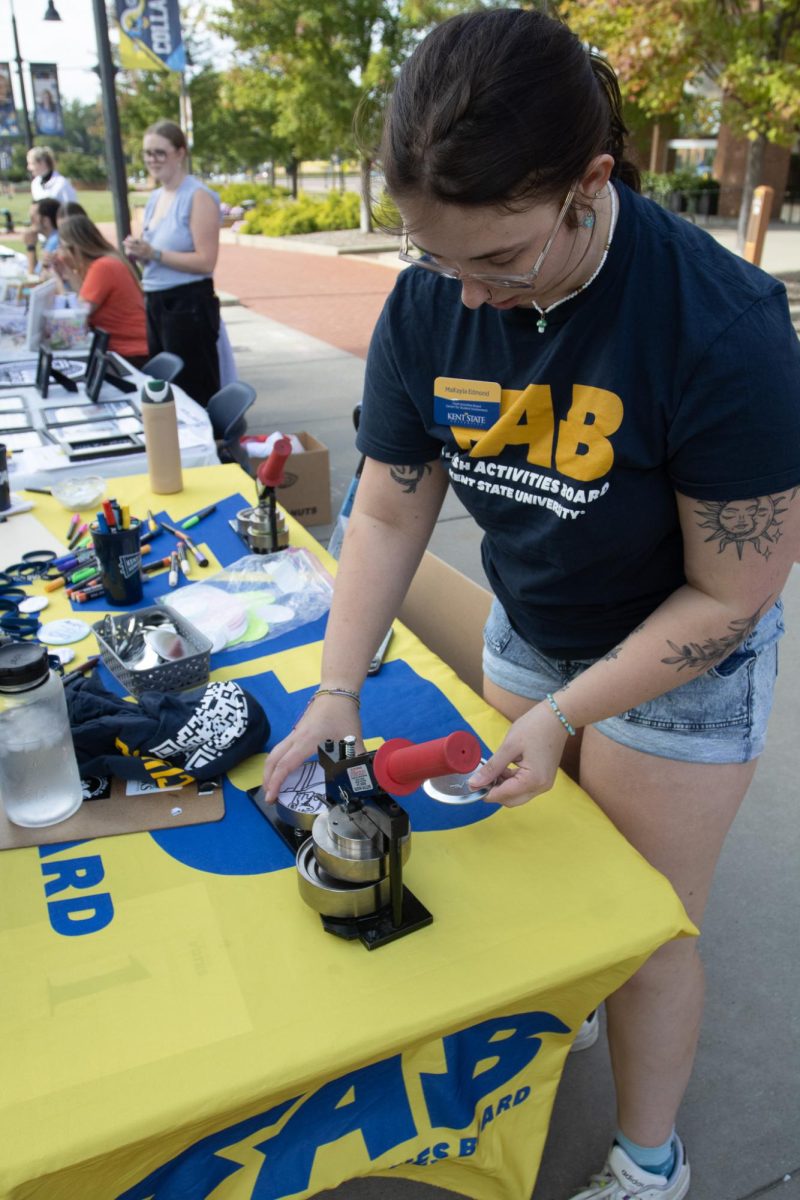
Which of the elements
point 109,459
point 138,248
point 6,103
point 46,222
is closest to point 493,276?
point 109,459

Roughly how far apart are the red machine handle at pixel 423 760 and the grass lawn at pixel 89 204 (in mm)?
22045

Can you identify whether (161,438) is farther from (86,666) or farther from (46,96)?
(46,96)

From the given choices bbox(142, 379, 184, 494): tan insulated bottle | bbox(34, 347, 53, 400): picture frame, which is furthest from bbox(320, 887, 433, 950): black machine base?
bbox(34, 347, 53, 400): picture frame

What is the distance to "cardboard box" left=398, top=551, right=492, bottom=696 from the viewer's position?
1979 millimetres

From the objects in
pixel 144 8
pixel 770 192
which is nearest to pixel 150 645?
pixel 144 8

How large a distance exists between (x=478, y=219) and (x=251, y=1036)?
3.02ft

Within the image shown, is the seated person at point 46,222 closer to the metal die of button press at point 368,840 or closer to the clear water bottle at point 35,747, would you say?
the clear water bottle at point 35,747

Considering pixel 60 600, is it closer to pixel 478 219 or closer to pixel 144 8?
pixel 478 219

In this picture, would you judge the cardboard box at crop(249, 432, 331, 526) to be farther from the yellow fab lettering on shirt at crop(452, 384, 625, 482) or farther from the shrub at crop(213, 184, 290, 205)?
the shrub at crop(213, 184, 290, 205)

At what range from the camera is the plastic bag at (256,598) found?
181 centimetres

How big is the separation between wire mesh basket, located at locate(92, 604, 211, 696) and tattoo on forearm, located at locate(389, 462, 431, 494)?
50 centimetres

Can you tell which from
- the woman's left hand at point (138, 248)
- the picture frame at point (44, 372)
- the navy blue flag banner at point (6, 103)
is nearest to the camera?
the picture frame at point (44, 372)

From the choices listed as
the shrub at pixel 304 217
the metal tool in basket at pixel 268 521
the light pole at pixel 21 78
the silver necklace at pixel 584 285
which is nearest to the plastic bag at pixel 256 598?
the metal tool in basket at pixel 268 521

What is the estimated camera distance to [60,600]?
194cm
